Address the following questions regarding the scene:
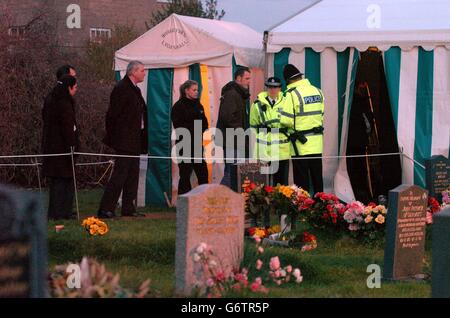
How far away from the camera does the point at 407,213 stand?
9.86 m

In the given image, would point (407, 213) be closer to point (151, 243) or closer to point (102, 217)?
point (151, 243)

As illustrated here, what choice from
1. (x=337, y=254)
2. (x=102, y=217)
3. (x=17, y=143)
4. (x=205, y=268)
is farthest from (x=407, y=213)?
(x=17, y=143)

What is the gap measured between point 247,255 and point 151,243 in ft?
7.38

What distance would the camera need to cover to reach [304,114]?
1376 centimetres

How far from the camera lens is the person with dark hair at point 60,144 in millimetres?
13336

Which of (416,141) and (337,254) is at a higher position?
(416,141)

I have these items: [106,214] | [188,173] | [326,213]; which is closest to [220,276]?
[326,213]

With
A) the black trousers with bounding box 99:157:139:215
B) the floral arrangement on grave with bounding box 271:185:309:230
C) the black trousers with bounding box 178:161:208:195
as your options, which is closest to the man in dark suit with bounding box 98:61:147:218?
the black trousers with bounding box 99:157:139:215

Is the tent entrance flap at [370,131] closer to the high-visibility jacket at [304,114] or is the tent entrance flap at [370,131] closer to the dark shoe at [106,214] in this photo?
the high-visibility jacket at [304,114]

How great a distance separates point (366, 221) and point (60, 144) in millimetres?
4318

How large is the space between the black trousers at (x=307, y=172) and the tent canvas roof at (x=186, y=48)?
8.35 ft

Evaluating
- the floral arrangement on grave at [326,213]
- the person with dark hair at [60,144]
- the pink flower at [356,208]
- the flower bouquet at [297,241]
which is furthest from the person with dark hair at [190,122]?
the pink flower at [356,208]

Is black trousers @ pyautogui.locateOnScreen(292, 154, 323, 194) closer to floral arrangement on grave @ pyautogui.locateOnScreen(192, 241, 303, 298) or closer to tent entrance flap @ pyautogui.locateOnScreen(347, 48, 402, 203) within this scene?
tent entrance flap @ pyautogui.locateOnScreen(347, 48, 402, 203)
